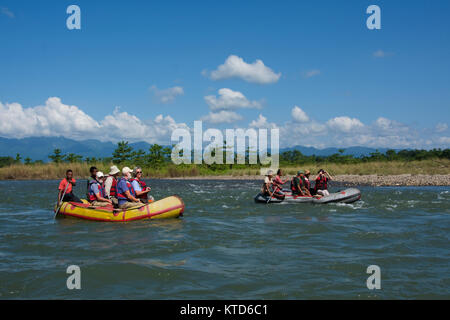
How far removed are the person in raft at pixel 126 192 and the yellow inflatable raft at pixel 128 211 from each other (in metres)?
0.21

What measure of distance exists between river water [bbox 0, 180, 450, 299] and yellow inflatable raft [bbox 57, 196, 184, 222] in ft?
0.74

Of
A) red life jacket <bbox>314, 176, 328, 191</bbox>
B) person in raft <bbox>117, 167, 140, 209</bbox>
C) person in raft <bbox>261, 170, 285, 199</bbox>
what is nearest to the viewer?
person in raft <bbox>117, 167, 140, 209</bbox>

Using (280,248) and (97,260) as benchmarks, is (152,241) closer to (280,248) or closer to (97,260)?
(97,260)

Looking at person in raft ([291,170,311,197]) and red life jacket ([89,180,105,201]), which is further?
person in raft ([291,170,311,197])

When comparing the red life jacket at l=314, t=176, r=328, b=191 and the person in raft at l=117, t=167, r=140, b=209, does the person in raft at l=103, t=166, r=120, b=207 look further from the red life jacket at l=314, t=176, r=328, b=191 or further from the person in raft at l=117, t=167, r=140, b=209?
the red life jacket at l=314, t=176, r=328, b=191

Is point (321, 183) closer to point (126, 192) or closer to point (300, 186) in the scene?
point (300, 186)

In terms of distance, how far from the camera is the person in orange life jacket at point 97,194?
448 inches

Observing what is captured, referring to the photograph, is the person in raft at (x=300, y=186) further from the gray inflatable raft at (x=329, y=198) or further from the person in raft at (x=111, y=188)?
the person in raft at (x=111, y=188)

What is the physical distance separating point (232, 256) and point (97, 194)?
5.50 m

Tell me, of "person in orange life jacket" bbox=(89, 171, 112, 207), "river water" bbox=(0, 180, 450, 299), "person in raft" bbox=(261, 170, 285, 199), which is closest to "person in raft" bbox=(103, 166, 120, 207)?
"person in orange life jacket" bbox=(89, 171, 112, 207)

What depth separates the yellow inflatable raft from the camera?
1079 centimetres
